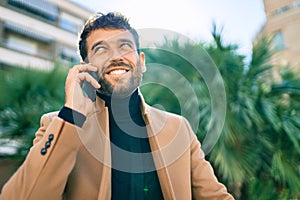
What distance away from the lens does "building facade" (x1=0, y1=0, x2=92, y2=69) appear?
541 inches

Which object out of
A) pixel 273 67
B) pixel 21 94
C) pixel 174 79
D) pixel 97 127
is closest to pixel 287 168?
pixel 273 67

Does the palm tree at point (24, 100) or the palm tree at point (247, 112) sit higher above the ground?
the palm tree at point (24, 100)

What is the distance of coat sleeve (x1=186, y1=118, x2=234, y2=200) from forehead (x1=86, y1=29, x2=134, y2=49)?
54 cm

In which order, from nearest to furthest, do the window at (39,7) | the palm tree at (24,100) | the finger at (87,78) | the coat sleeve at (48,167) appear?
the coat sleeve at (48,167), the finger at (87,78), the palm tree at (24,100), the window at (39,7)

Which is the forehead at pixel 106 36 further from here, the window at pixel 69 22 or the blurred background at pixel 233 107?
the window at pixel 69 22

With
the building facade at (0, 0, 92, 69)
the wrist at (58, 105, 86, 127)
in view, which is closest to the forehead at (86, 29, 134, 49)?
the wrist at (58, 105, 86, 127)

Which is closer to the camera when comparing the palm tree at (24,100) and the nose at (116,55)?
the nose at (116,55)

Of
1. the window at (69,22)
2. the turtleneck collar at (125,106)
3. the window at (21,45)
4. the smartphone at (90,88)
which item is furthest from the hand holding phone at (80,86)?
the window at (69,22)

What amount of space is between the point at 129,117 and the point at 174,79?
7.88 ft

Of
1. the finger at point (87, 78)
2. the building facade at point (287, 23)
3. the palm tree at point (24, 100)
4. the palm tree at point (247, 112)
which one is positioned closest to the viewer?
the finger at point (87, 78)

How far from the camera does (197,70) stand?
3.62 meters

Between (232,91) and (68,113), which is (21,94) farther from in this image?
(68,113)

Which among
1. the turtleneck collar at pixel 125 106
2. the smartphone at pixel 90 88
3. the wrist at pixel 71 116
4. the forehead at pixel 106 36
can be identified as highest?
the forehead at pixel 106 36

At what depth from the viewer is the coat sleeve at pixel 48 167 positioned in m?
0.76
